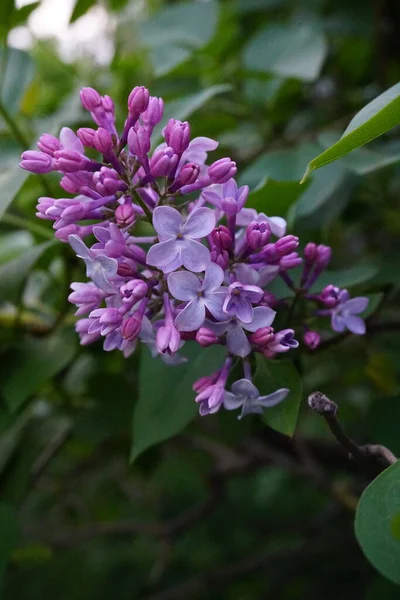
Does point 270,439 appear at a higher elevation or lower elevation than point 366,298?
lower

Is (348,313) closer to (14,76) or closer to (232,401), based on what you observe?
(232,401)

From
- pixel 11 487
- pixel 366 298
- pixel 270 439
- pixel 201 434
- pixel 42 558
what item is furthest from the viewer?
pixel 42 558

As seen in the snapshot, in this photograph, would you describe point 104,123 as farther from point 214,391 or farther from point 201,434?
point 201,434

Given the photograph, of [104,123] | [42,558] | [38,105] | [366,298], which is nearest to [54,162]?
[104,123]

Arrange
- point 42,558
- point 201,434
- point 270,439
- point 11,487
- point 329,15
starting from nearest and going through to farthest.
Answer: point 11,487
point 270,439
point 201,434
point 329,15
point 42,558

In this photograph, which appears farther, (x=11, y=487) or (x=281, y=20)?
(x=281, y=20)

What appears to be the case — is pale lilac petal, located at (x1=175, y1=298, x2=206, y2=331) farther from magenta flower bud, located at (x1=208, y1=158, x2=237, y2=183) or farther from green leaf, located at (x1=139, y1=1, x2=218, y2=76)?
green leaf, located at (x1=139, y1=1, x2=218, y2=76)

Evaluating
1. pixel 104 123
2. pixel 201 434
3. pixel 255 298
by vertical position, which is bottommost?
pixel 201 434

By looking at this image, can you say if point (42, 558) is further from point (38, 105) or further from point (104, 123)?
point (104, 123)
